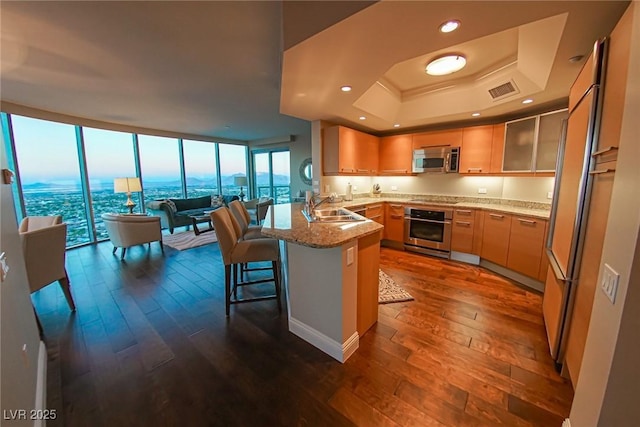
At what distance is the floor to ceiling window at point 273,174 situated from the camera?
780 centimetres

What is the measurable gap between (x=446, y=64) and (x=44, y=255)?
456 centimetres

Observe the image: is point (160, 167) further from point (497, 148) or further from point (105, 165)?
point (497, 148)

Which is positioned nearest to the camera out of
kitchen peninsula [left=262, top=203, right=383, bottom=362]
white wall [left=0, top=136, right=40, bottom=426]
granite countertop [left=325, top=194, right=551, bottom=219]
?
white wall [left=0, top=136, right=40, bottom=426]

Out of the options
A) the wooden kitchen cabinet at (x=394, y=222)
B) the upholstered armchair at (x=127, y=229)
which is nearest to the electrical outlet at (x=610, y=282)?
the wooden kitchen cabinet at (x=394, y=222)

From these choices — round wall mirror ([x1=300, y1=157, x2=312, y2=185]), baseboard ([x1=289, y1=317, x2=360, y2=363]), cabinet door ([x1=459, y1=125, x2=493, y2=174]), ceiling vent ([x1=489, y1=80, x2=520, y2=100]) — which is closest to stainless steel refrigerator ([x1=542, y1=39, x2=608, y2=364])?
ceiling vent ([x1=489, y1=80, x2=520, y2=100])

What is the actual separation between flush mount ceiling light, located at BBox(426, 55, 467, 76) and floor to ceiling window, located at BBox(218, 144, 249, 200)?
660 cm

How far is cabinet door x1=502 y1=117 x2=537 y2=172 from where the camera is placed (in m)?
3.20

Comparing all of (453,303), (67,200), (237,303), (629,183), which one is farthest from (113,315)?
(67,200)

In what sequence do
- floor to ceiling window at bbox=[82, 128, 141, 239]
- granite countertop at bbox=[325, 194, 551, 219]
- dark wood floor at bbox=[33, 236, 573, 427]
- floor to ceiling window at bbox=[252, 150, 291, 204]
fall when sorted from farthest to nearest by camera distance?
floor to ceiling window at bbox=[252, 150, 291, 204] < floor to ceiling window at bbox=[82, 128, 141, 239] < granite countertop at bbox=[325, 194, 551, 219] < dark wood floor at bbox=[33, 236, 573, 427]

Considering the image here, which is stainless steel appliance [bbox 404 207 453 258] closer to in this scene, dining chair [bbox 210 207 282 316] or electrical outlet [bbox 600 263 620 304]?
dining chair [bbox 210 207 282 316]

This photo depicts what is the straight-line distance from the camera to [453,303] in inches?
103

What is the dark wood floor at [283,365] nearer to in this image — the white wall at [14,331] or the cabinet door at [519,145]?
the white wall at [14,331]

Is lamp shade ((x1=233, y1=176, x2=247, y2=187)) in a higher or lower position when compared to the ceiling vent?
lower

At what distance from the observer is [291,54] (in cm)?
178
